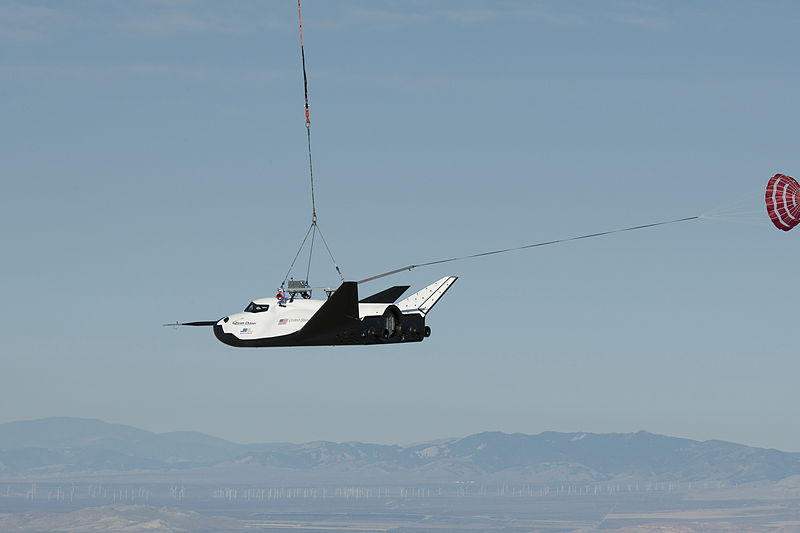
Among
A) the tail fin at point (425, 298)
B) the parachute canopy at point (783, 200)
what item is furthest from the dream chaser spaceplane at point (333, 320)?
the parachute canopy at point (783, 200)

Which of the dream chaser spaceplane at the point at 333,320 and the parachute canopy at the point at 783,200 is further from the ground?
the parachute canopy at the point at 783,200

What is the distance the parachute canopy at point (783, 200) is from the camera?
205 feet

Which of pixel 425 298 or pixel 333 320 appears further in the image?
pixel 425 298

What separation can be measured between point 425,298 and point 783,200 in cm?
2265

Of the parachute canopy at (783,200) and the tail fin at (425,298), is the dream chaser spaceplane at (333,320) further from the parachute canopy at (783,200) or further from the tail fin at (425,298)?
the parachute canopy at (783,200)

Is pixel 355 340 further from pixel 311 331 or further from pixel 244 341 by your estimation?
pixel 244 341

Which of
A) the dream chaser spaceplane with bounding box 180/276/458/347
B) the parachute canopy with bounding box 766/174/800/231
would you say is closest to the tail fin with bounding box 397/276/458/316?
the dream chaser spaceplane with bounding box 180/276/458/347

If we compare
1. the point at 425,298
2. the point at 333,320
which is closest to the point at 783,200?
the point at 425,298

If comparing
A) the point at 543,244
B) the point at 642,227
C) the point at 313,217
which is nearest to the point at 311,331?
the point at 313,217

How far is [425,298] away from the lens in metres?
67.7

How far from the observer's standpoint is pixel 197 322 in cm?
6831

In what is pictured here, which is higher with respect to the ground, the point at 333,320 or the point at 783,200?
the point at 783,200

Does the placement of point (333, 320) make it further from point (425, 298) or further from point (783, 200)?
point (783, 200)

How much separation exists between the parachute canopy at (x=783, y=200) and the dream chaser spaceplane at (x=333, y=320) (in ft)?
69.7
